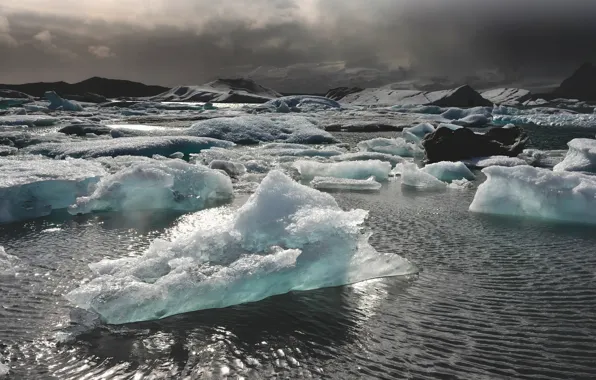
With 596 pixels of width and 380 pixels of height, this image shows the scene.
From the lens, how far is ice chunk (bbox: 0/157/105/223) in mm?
8148

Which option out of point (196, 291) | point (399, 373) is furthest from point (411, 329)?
point (196, 291)

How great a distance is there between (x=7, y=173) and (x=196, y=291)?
5932 mm

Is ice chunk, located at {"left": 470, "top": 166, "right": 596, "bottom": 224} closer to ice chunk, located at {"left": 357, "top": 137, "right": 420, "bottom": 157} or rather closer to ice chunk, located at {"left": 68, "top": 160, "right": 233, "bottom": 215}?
ice chunk, located at {"left": 68, "top": 160, "right": 233, "bottom": 215}

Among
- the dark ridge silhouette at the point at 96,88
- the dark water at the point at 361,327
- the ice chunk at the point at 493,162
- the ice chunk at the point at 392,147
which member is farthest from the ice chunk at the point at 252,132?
the dark ridge silhouette at the point at 96,88

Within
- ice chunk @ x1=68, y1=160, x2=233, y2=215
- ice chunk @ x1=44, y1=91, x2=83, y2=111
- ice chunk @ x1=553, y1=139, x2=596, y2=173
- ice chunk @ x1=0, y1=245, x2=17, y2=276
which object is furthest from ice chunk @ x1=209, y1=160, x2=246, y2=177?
ice chunk @ x1=44, y1=91, x2=83, y2=111

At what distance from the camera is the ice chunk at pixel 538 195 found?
8.06m

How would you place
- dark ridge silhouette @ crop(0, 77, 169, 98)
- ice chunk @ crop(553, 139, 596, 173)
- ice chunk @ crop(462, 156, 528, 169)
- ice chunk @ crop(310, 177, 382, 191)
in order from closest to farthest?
ice chunk @ crop(310, 177, 382, 191) < ice chunk @ crop(553, 139, 596, 173) < ice chunk @ crop(462, 156, 528, 169) < dark ridge silhouette @ crop(0, 77, 169, 98)

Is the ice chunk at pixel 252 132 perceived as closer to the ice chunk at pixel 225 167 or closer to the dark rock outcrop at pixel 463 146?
the dark rock outcrop at pixel 463 146

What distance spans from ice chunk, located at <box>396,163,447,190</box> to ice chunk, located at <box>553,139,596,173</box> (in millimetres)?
3751

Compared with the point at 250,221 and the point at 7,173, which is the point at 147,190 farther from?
the point at 250,221

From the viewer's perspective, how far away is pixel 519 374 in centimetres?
365

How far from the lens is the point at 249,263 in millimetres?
5105

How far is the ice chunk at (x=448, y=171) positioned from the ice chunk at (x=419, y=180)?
113 centimetres

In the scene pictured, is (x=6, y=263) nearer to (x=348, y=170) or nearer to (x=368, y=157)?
(x=348, y=170)
